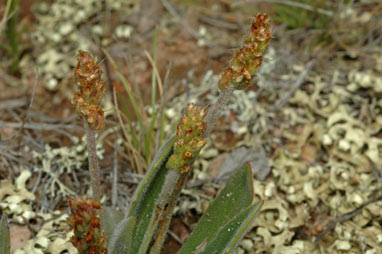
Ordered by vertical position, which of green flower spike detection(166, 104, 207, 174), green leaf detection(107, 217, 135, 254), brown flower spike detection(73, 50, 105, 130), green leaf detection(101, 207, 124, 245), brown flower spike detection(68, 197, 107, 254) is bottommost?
green leaf detection(101, 207, 124, 245)

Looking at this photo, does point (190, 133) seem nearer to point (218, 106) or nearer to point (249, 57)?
point (218, 106)

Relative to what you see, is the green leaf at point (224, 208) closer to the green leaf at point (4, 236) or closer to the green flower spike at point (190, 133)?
the green flower spike at point (190, 133)

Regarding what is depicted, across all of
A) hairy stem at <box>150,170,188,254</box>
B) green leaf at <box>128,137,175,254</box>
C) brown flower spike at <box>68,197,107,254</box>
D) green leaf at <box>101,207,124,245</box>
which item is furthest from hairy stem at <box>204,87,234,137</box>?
Result: green leaf at <box>101,207,124,245</box>

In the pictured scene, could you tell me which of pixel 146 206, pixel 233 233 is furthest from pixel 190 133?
pixel 146 206

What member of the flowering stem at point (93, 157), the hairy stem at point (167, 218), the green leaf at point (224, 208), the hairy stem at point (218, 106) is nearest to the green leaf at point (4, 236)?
the flowering stem at point (93, 157)

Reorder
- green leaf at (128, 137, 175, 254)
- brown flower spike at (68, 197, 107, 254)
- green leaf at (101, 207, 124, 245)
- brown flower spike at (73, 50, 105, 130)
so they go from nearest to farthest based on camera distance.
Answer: brown flower spike at (68, 197, 107, 254) < brown flower spike at (73, 50, 105, 130) < green leaf at (128, 137, 175, 254) < green leaf at (101, 207, 124, 245)

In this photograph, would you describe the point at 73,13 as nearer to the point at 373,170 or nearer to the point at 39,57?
the point at 39,57

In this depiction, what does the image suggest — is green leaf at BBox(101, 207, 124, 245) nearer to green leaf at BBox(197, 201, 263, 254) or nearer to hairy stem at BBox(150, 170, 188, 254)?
hairy stem at BBox(150, 170, 188, 254)

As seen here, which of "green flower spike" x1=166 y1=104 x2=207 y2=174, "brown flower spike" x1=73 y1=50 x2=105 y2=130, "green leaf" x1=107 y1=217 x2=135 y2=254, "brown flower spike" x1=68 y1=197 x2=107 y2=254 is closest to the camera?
"brown flower spike" x1=68 y1=197 x2=107 y2=254
